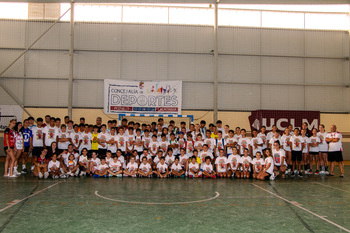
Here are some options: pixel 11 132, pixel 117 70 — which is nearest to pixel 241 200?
pixel 11 132

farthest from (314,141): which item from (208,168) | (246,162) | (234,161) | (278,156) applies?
(208,168)

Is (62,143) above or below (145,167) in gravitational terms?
above

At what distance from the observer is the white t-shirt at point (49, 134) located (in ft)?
35.3

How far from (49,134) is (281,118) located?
12133 millimetres

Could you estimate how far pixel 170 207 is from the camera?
18.5ft

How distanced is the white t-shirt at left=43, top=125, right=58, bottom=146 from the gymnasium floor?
254 centimetres

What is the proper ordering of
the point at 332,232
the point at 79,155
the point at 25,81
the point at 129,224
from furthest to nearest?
the point at 25,81
the point at 79,155
the point at 129,224
the point at 332,232

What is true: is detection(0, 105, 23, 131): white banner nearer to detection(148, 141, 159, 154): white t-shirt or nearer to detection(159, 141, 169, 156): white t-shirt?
detection(148, 141, 159, 154): white t-shirt

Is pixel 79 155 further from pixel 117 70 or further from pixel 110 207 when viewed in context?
pixel 117 70

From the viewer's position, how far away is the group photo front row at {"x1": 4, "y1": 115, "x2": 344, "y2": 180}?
33.2 ft

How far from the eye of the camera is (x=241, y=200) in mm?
6367

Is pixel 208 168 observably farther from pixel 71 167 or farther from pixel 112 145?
pixel 71 167

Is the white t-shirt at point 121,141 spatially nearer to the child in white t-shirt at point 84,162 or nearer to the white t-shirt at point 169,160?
the child in white t-shirt at point 84,162

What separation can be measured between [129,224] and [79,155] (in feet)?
23.2
